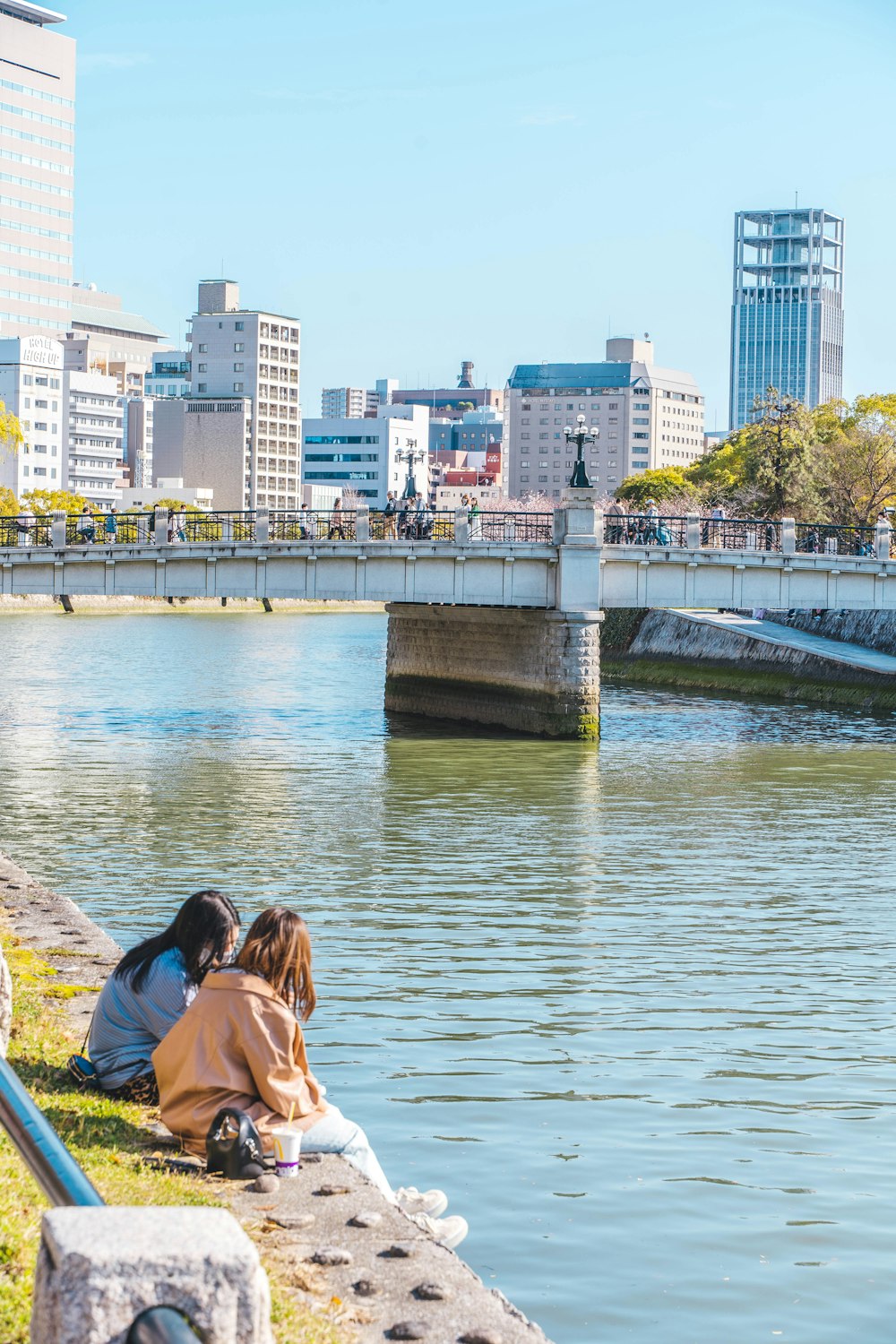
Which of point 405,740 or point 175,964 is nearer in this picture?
point 175,964

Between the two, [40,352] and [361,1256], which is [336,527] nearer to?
[361,1256]

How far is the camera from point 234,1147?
819cm

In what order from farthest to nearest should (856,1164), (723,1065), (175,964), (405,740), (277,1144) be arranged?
1. (405,740)
2. (723,1065)
3. (856,1164)
4. (175,964)
5. (277,1144)

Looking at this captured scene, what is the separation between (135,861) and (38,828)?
12.5 feet

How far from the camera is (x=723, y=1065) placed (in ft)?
42.8

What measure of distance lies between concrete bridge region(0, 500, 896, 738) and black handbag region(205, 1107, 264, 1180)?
1340 inches

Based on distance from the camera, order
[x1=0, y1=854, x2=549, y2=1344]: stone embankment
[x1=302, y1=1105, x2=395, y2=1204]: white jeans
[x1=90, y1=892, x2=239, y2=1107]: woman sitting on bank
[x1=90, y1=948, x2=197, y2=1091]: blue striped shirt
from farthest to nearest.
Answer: [x1=90, y1=948, x2=197, y2=1091]: blue striped shirt → [x1=90, y1=892, x2=239, y2=1107]: woman sitting on bank → [x1=302, y1=1105, x2=395, y2=1204]: white jeans → [x1=0, y1=854, x2=549, y2=1344]: stone embankment

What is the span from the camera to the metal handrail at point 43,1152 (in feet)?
15.0

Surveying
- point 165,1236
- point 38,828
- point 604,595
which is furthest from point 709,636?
point 165,1236

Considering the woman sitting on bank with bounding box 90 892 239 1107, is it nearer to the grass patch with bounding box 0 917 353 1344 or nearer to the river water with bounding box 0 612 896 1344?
the grass patch with bounding box 0 917 353 1344

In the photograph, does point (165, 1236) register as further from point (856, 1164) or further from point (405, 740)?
point (405, 740)

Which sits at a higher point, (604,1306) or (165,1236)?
(165,1236)

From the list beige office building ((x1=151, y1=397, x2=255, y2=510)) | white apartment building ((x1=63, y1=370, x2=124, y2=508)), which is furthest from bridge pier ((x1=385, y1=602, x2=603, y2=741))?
beige office building ((x1=151, y1=397, x2=255, y2=510))

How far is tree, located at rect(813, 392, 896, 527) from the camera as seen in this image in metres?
79.6
